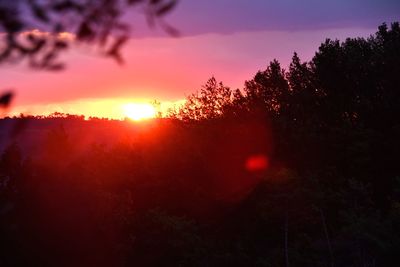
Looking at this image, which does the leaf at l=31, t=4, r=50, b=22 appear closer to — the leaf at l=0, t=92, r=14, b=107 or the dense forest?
the leaf at l=0, t=92, r=14, b=107

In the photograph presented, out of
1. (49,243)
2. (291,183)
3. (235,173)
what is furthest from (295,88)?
(49,243)

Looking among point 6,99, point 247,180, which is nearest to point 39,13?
point 6,99

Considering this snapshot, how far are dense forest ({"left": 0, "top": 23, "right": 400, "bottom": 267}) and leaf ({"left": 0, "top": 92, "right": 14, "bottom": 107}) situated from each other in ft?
46.4

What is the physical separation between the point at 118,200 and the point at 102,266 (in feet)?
18.7

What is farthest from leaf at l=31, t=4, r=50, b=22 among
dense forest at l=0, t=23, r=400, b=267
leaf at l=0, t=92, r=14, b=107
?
dense forest at l=0, t=23, r=400, b=267

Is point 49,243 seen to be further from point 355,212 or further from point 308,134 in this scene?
point 308,134

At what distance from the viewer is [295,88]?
50.1 metres

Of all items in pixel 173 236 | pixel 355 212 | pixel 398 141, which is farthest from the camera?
pixel 398 141

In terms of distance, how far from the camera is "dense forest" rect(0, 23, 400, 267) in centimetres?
2655

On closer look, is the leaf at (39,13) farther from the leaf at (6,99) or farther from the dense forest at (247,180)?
the dense forest at (247,180)

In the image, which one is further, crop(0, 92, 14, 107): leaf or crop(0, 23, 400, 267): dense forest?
crop(0, 23, 400, 267): dense forest

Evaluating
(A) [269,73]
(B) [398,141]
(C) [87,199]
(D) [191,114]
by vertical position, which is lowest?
(C) [87,199]

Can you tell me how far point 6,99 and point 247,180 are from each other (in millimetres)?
38632

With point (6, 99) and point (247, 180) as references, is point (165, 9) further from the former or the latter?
point (247, 180)
